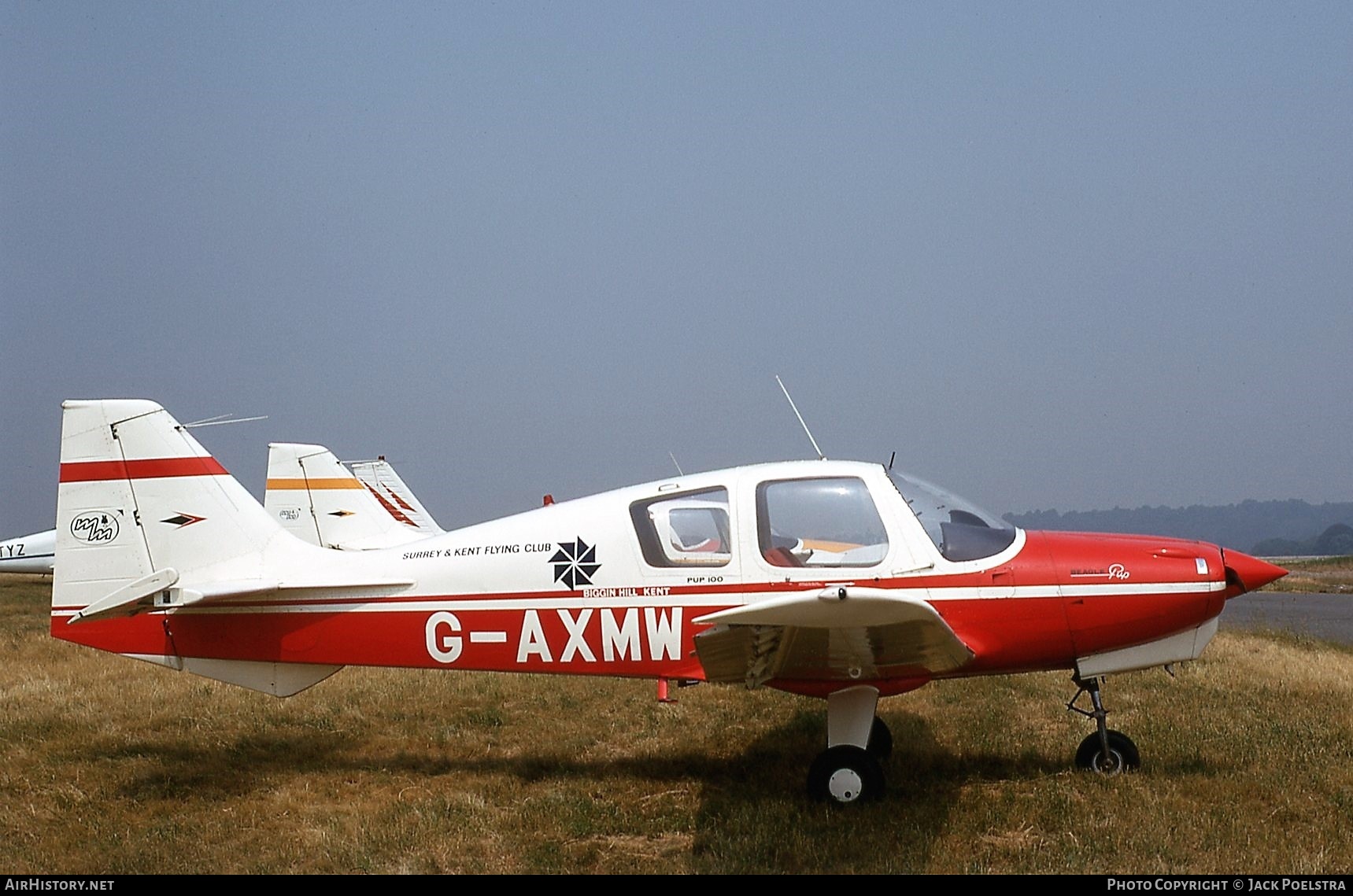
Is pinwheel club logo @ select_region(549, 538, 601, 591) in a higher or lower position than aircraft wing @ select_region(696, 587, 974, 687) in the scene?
higher

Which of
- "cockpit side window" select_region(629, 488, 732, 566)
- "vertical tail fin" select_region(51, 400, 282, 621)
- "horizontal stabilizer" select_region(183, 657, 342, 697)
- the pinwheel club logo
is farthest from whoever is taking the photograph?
"vertical tail fin" select_region(51, 400, 282, 621)

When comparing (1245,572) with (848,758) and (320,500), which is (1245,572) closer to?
(848,758)

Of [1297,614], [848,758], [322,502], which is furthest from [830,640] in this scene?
[1297,614]

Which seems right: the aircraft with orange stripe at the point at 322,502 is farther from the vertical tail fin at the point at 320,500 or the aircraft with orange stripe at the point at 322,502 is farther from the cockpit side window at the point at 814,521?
the cockpit side window at the point at 814,521

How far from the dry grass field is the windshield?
1.42m

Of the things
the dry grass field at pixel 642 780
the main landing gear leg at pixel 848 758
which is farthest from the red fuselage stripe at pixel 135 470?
the main landing gear leg at pixel 848 758

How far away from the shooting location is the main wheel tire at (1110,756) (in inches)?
241

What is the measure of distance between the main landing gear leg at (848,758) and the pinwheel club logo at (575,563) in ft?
5.34

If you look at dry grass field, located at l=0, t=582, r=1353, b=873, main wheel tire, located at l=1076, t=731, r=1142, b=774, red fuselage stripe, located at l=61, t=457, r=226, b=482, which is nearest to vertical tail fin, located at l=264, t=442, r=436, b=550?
dry grass field, located at l=0, t=582, r=1353, b=873

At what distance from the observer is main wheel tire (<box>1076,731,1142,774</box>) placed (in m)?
6.12

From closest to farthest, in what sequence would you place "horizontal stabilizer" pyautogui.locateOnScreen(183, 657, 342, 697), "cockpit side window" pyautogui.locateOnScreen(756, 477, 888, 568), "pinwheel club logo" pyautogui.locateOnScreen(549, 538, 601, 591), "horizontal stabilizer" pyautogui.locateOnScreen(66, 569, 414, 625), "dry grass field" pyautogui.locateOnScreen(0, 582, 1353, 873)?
1. "dry grass field" pyautogui.locateOnScreen(0, 582, 1353, 873)
2. "cockpit side window" pyautogui.locateOnScreen(756, 477, 888, 568)
3. "pinwheel club logo" pyautogui.locateOnScreen(549, 538, 601, 591)
4. "horizontal stabilizer" pyautogui.locateOnScreen(66, 569, 414, 625)
5. "horizontal stabilizer" pyautogui.locateOnScreen(183, 657, 342, 697)

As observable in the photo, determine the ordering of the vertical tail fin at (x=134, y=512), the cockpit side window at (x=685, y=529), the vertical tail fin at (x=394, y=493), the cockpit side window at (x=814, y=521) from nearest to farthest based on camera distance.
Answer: the cockpit side window at (x=814, y=521) < the cockpit side window at (x=685, y=529) < the vertical tail fin at (x=134, y=512) < the vertical tail fin at (x=394, y=493)

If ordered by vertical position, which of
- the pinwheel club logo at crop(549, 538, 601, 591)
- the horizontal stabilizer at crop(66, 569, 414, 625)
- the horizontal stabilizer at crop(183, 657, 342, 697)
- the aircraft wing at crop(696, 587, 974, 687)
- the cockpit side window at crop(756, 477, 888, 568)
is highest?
the cockpit side window at crop(756, 477, 888, 568)

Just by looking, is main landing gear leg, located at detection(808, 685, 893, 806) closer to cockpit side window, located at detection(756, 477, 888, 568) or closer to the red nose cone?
cockpit side window, located at detection(756, 477, 888, 568)
